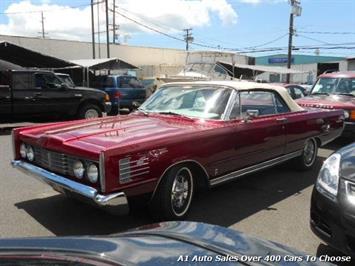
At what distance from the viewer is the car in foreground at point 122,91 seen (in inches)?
736

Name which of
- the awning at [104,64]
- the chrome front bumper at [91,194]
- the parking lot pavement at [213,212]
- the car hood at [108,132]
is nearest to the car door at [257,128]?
the parking lot pavement at [213,212]

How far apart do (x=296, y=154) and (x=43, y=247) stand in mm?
5650

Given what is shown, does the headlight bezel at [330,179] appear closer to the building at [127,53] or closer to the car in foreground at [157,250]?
the car in foreground at [157,250]

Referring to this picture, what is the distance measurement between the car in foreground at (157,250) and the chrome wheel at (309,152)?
5307 mm

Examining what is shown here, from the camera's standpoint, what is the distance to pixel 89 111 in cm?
1466

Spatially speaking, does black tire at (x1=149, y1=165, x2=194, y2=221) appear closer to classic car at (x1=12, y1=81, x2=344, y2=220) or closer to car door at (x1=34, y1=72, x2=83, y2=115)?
classic car at (x1=12, y1=81, x2=344, y2=220)

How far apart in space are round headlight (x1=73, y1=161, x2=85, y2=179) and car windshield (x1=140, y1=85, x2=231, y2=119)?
1.75 metres

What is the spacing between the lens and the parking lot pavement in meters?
4.67

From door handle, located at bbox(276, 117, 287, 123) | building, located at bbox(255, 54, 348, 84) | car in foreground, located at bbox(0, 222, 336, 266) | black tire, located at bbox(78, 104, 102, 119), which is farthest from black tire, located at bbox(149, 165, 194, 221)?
building, located at bbox(255, 54, 348, 84)

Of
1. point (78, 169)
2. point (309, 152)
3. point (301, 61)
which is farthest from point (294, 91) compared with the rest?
point (301, 61)

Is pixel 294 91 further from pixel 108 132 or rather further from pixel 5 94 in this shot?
pixel 108 132

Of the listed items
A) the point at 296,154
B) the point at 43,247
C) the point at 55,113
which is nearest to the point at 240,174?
the point at 296,154

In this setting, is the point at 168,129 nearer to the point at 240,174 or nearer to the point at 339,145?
the point at 240,174

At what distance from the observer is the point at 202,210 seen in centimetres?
541
